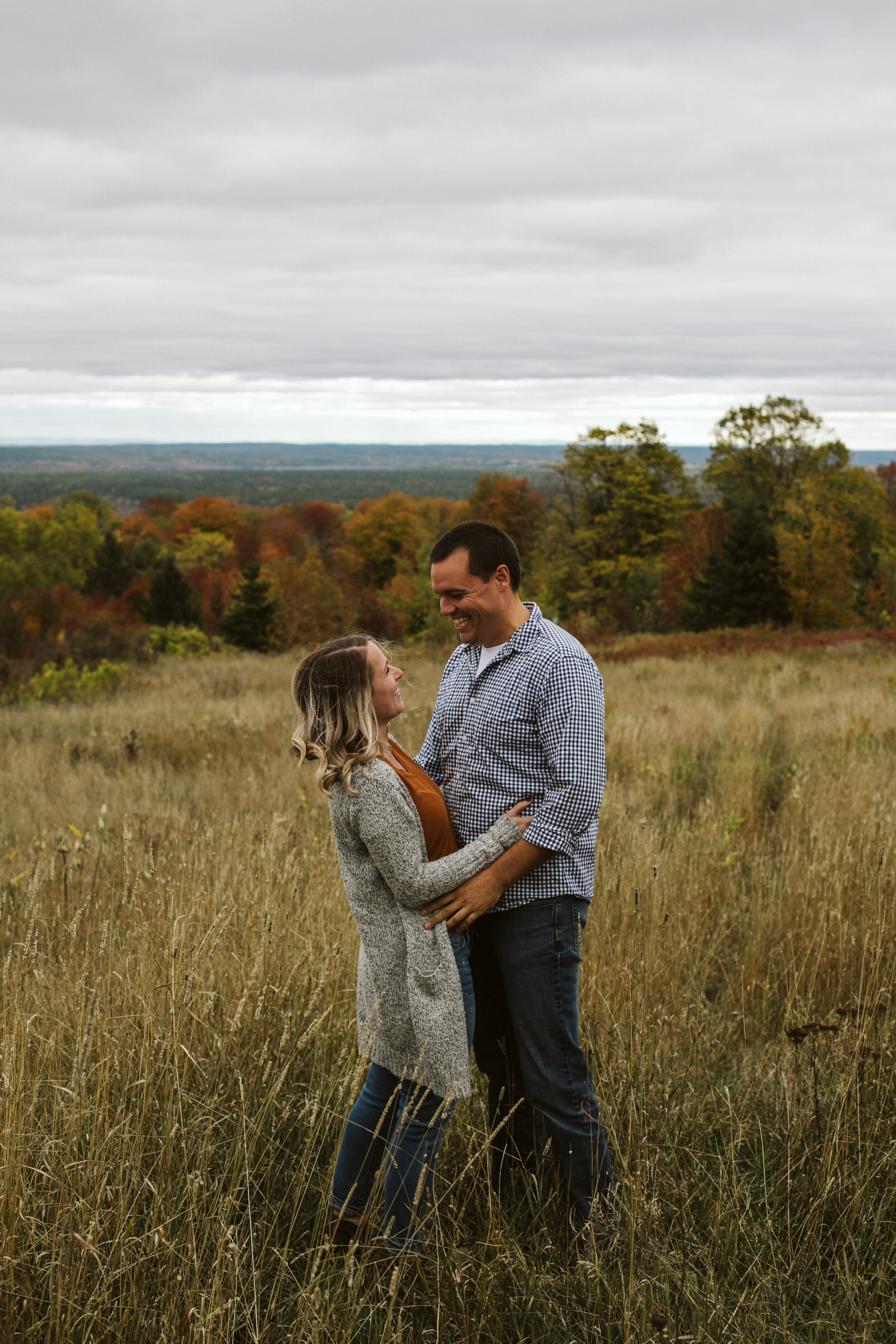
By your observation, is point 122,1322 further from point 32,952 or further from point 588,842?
point 588,842

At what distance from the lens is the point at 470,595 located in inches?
93.7

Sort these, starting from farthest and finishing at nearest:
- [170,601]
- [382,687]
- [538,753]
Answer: [170,601]
[538,753]
[382,687]

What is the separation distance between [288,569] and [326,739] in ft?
141

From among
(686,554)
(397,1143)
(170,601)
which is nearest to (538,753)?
(397,1143)

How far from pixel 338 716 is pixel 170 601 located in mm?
51834

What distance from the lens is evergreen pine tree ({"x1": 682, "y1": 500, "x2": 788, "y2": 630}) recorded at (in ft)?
99.1

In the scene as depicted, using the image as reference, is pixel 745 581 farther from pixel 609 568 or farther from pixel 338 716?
pixel 338 716

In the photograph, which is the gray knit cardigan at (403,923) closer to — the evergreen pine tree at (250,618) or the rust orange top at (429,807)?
the rust orange top at (429,807)

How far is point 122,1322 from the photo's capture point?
1.72 meters

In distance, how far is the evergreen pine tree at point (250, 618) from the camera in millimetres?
39750

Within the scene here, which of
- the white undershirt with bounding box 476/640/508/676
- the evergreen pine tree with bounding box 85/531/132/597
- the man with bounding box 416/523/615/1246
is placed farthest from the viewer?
the evergreen pine tree with bounding box 85/531/132/597

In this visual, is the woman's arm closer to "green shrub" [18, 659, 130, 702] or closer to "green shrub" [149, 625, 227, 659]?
"green shrub" [18, 659, 130, 702]

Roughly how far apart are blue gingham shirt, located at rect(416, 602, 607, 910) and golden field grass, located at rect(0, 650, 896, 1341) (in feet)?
0.75

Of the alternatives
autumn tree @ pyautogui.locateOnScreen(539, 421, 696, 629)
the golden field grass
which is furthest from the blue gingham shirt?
autumn tree @ pyautogui.locateOnScreen(539, 421, 696, 629)
